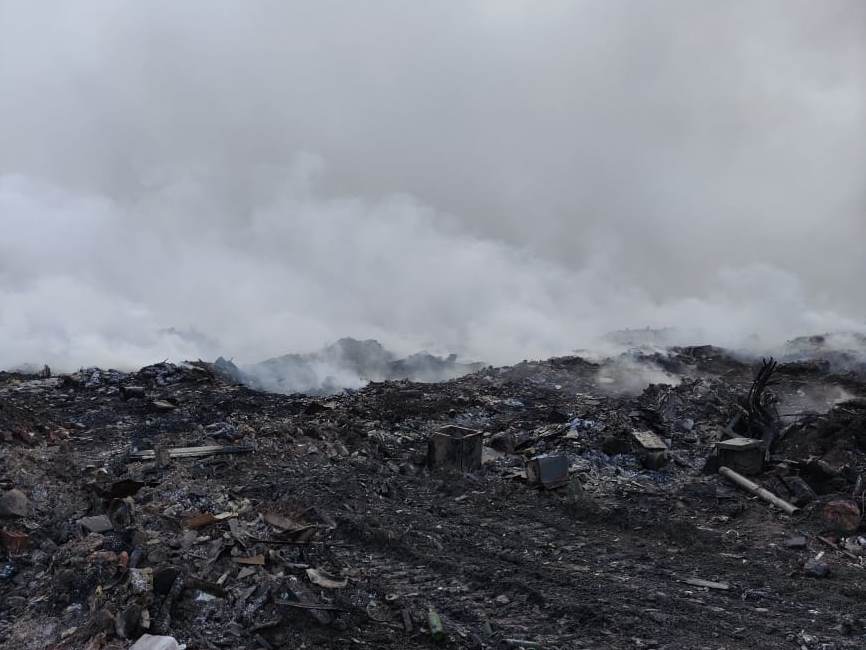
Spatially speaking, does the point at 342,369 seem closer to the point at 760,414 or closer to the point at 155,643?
the point at 760,414

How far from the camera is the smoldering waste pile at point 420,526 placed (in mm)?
4754

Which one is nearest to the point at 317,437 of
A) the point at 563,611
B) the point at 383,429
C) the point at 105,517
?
the point at 383,429

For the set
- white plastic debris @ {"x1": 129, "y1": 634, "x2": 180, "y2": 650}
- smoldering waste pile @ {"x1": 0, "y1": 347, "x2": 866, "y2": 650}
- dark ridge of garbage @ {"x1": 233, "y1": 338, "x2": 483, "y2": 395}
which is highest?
dark ridge of garbage @ {"x1": 233, "y1": 338, "x2": 483, "y2": 395}

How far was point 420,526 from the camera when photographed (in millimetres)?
6875

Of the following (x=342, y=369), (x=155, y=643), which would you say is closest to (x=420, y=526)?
(x=155, y=643)

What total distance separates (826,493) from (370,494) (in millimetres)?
5753

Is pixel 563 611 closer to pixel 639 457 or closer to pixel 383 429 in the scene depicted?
pixel 639 457

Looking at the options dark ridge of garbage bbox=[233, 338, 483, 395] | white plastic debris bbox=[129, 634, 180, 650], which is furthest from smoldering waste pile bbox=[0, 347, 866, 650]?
dark ridge of garbage bbox=[233, 338, 483, 395]

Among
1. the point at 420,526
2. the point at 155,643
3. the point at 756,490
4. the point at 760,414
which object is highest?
the point at 760,414

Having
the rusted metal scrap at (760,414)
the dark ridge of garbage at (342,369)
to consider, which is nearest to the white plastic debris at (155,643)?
the rusted metal scrap at (760,414)

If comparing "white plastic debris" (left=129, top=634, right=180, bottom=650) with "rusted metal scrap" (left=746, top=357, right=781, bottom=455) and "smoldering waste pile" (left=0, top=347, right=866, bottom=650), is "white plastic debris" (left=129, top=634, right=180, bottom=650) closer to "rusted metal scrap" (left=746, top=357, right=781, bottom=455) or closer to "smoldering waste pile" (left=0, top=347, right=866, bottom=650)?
"smoldering waste pile" (left=0, top=347, right=866, bottom=650)

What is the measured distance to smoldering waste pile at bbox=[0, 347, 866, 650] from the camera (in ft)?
15.6

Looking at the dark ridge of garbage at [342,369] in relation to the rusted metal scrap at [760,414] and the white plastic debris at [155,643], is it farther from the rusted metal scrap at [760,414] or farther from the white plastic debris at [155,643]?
the white plastic debris at [155,643]

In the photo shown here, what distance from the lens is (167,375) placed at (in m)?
14.5
